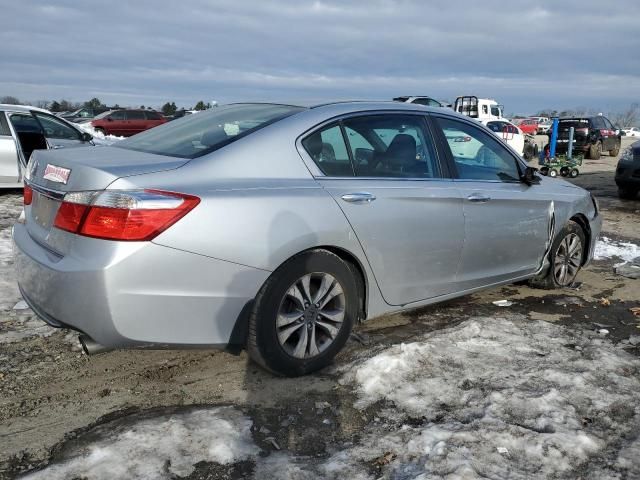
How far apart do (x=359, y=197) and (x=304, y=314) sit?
74 centimetres

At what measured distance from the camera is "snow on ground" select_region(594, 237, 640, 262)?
6.69 metres

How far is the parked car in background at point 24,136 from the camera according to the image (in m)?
8.84

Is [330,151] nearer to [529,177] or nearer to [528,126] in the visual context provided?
[529,177]

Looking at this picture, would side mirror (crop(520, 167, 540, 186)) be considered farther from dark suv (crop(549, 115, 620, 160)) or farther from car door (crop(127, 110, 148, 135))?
car door (crop(127, 110, 148, 135))

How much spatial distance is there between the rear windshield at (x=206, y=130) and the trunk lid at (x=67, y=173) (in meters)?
0.15

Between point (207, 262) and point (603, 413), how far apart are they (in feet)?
6.98

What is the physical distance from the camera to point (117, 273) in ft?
8.50

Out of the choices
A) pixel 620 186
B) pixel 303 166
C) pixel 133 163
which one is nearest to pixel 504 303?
pixel 303 166

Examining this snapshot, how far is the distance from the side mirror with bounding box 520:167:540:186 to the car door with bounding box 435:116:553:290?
0.04 meters

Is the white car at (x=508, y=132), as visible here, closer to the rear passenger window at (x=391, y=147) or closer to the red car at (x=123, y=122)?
the red car at (x=123, y=122)

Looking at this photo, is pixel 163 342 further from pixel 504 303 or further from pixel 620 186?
pixel 620 186

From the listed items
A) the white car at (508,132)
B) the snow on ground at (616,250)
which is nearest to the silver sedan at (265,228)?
the snow on ground at (616,250)

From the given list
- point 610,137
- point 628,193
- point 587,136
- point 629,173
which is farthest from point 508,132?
point 629,173

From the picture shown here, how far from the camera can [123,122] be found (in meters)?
28.6
